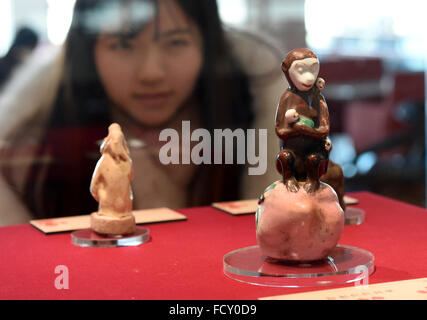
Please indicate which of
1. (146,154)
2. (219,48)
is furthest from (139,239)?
(219,48)

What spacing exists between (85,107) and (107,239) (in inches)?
36.9

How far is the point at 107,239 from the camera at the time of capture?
160 cm

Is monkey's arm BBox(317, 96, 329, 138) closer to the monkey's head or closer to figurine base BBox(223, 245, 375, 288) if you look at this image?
the monkey's head

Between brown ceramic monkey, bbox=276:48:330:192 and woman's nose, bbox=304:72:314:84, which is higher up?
woman's nose, bbox=304:72:314:84

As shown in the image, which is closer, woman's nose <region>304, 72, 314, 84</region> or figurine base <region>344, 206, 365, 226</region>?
woman's nose <region>304, 72, 314, 84</region>

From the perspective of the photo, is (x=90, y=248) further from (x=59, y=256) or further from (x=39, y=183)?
(x=39, y=183)

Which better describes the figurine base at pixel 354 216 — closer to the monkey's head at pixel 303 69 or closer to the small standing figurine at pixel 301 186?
the small standing figurine at pixel 301 186

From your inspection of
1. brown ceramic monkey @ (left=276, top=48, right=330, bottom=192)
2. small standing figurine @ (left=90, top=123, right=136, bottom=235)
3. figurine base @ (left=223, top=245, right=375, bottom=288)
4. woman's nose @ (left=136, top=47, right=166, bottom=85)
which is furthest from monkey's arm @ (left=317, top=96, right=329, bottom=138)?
woman's nose @ (left=136, top=47, right=166, bottom=85)

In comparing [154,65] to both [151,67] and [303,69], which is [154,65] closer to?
[151,67]

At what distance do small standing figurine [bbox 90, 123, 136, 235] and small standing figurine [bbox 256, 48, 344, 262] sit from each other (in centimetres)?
43

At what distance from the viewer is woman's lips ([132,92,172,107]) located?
2504 millimetres

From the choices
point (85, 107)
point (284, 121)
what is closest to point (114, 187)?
point (284, 121)

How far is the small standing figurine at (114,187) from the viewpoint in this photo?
1619 millimetres

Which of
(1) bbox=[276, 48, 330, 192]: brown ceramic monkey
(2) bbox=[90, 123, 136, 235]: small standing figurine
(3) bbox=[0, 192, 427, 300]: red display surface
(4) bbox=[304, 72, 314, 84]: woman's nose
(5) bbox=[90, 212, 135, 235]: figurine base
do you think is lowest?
(3) bbox=[0, 192, 427, 300]: red display surface
